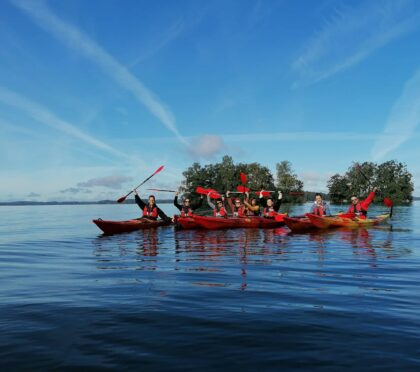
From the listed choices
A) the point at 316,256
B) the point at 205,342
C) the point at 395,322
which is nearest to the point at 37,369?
the point at 205,342

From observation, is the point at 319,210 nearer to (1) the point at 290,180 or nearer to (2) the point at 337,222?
(2) the point at 337,222

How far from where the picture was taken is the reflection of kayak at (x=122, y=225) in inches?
893

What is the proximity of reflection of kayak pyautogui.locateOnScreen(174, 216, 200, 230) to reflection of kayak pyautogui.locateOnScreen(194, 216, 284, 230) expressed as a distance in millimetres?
310

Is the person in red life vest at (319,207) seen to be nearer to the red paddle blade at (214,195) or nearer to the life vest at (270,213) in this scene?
the life vest at (270,213)

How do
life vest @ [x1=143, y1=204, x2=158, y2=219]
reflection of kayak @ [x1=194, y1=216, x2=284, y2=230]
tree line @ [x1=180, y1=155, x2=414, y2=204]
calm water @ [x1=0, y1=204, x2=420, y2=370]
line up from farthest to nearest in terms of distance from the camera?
tree line @ [x1=180, y1=155, x2=414, y2=204], life vest @ [x1=143, y1=204, x2=158, y2=219], reflection of kayak @ [x1=194, y1=216, x2=284, y2=230], calm water @ [x1=0, y1=204, x2=420, y2=370]

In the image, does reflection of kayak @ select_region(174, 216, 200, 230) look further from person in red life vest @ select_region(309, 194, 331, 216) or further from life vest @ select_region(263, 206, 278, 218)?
person in red life vest @ select_region(309, 194, 331, 216)

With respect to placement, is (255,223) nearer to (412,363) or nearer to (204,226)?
(204,226)

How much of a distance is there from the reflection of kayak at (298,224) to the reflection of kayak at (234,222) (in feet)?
9.78

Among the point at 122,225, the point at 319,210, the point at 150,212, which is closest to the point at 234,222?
the point at 319,210

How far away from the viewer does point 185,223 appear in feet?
81.4

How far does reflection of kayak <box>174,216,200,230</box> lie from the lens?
24.7 metres

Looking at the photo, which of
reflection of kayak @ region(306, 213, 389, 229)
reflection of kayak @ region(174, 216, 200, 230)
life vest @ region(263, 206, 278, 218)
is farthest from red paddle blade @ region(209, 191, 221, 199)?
reflection of kayak @ region(306, 213, 389, 229)

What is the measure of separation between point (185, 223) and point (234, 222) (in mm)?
3138

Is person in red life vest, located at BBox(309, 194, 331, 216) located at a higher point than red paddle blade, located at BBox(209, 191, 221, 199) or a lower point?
lower
